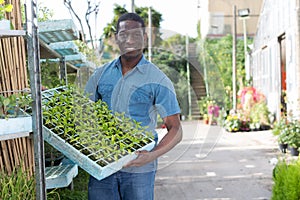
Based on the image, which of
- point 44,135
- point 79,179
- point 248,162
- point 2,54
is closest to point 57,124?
point 44,135

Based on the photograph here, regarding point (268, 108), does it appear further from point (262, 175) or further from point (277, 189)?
point (277, 189)

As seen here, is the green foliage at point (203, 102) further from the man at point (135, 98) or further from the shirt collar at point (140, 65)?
the shirt collar at point (140, 65)

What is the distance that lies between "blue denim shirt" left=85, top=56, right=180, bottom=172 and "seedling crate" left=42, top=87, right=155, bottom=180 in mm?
156

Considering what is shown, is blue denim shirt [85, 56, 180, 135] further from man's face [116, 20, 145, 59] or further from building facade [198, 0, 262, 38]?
building facade [198, 0, 262, 38]

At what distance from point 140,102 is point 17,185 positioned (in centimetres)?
53

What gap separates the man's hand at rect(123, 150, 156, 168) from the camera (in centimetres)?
148

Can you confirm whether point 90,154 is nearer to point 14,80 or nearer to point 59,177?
point 14,80

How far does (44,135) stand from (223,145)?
5685 mm

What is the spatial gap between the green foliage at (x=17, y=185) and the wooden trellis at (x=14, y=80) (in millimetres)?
35

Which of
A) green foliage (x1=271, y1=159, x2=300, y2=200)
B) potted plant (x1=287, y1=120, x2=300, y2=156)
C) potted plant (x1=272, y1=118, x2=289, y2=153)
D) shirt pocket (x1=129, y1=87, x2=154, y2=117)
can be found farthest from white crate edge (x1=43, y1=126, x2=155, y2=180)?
potted plant (x1=272, y1=118, x2=289, y2=153)

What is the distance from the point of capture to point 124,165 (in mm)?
1452

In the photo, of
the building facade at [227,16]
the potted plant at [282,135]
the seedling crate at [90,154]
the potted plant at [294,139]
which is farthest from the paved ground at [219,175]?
the building facade at [227,16]

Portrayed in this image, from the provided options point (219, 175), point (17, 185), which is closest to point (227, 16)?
point (219, 175)

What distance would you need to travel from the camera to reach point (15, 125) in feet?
4.50
